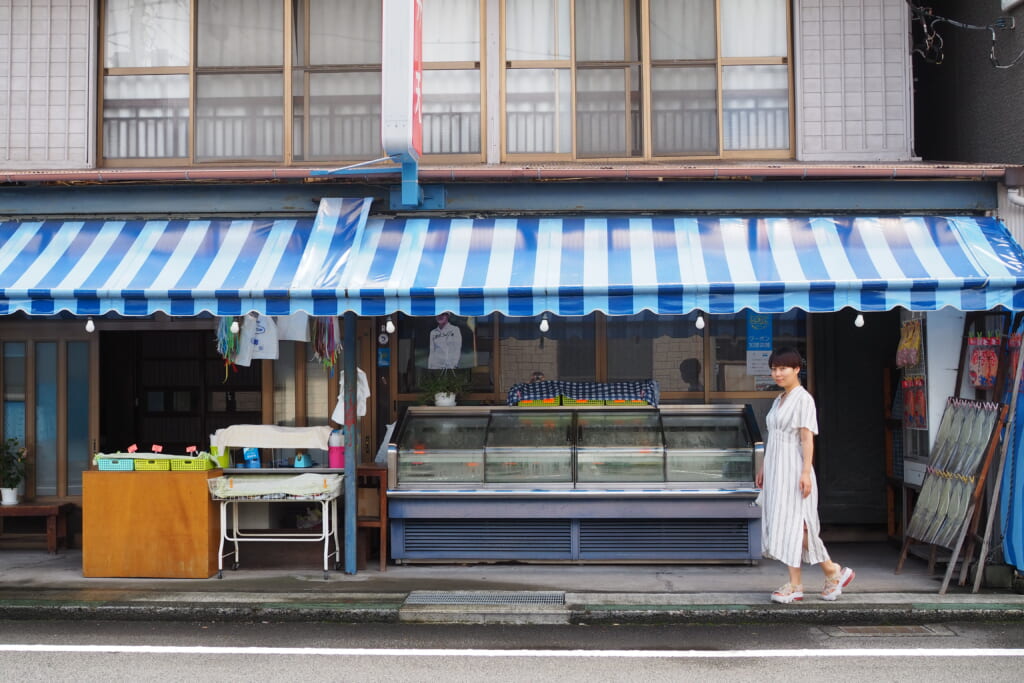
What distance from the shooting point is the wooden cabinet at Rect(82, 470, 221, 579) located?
30.2 ft

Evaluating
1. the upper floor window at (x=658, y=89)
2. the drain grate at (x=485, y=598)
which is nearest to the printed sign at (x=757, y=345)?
the upper floor window at (x=658, y=89)

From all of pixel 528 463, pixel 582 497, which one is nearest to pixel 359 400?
pixel 528 463

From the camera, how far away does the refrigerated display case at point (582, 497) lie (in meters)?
9.50

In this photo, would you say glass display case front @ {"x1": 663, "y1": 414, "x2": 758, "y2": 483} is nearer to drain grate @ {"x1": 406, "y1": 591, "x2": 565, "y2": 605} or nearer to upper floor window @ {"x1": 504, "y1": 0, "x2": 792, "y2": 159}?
drain grate @ {"x1": 406, "y1": 591, "x2": 565, "y2": 605}

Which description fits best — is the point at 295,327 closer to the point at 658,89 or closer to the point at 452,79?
the point at 452,79

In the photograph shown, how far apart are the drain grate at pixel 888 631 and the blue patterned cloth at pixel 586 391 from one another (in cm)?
328

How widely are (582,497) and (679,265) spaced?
2.41m

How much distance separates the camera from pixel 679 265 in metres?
8.82

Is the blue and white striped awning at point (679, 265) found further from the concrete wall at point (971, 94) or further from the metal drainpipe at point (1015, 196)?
the concrete wall at point (971, 94)

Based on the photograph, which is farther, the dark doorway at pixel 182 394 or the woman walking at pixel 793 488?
the dark doorway at pixel 182 394

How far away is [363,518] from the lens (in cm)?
958

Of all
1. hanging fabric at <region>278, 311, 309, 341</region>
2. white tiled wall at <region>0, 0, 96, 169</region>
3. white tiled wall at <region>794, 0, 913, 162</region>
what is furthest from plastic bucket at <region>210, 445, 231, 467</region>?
white tiled wall at <region>794, 0, 913, 162</region>

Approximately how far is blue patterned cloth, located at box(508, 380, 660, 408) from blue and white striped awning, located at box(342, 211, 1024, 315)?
1.80m

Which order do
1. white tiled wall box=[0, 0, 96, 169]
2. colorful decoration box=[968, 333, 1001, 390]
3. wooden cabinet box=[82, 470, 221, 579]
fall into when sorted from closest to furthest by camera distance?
colorful decoration box=[968, 333, 1001, 390] → wooden cabinet box=[82, 470, 221, 579] → white tiled wall box=[0, 0, 96, 169]
